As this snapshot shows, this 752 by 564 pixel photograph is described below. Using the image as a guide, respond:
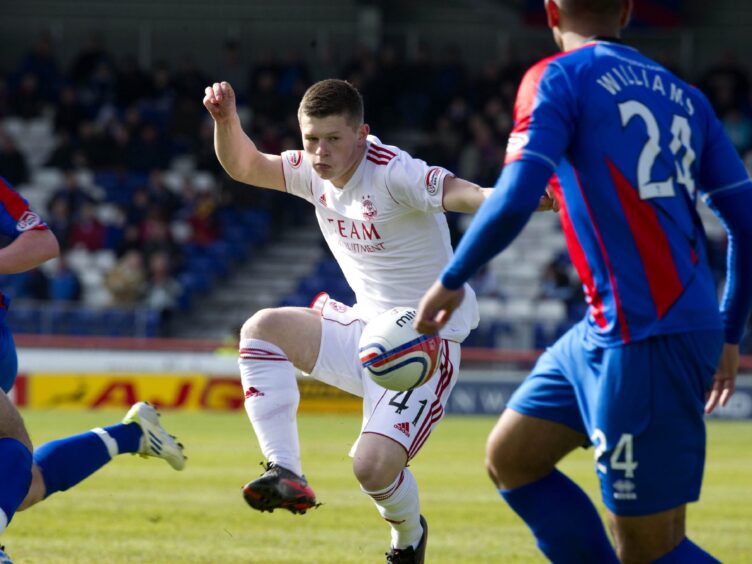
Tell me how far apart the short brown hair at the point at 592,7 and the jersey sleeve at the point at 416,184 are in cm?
182

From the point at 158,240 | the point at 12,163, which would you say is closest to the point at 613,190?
the point at 158,240

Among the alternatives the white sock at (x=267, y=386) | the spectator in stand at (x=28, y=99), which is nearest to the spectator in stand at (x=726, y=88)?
the spectator in stand at (x=28, y=99)

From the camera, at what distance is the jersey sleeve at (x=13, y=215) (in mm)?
6141

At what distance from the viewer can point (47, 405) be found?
783 inches

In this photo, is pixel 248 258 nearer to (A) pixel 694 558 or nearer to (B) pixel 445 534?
(B) pixel 445 534

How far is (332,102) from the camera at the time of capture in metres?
6.10

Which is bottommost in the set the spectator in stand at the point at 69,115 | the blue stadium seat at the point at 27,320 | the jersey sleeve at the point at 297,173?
→ the blue stadium seat at the point at 27,320

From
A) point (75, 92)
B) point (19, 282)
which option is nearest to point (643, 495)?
point (19, 282)

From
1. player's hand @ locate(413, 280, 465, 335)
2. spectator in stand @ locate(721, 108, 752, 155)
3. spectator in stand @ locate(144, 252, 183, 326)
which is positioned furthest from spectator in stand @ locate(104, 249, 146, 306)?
player's hand @ locate(413, 280, 465, 335)

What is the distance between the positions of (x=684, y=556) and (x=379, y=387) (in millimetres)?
2338

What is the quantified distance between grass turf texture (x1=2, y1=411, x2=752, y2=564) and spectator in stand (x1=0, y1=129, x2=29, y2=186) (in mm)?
10194

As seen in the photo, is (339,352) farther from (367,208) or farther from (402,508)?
(402,508)

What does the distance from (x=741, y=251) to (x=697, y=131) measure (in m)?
0.47

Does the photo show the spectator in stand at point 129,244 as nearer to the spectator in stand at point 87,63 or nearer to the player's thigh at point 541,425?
the spectator in stand at point 87,63
